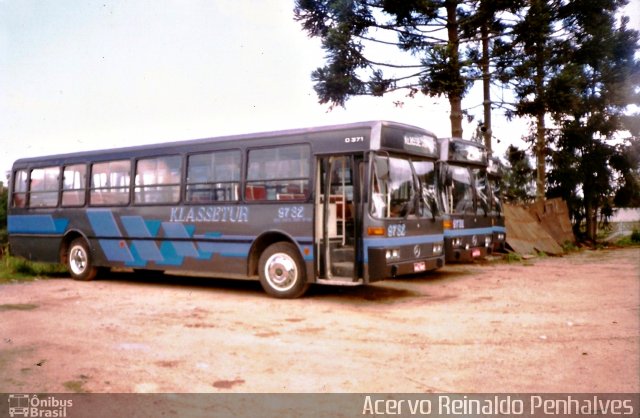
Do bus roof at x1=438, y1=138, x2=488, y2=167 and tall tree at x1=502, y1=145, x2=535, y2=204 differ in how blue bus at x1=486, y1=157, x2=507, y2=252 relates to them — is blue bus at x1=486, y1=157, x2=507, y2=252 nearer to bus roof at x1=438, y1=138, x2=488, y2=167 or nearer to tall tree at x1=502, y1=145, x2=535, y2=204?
bus roof at x1=438, y1=138, x2=488, y2=167

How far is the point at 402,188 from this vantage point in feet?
30.2

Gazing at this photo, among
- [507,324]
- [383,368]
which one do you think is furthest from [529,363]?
[507,324]

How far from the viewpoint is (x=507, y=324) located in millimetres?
7320

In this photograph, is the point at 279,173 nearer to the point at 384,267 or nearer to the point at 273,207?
the point at 273,207

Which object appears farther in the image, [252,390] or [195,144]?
[195,144]

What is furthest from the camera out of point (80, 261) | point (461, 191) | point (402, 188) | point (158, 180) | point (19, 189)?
point (19, 189)

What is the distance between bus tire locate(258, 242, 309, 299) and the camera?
9.30m

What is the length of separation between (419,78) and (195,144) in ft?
30.3

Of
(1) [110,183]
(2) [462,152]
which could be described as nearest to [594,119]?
(2) [462,152]

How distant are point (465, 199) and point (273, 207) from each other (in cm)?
536

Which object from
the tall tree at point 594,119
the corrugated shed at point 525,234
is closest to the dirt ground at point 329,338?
the corrugated shed at point 525,234

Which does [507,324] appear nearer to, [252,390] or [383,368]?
[383,368]

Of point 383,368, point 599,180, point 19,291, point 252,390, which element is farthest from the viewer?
point 599,180

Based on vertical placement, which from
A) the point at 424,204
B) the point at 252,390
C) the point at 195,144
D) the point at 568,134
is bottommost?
the point at 252,390
